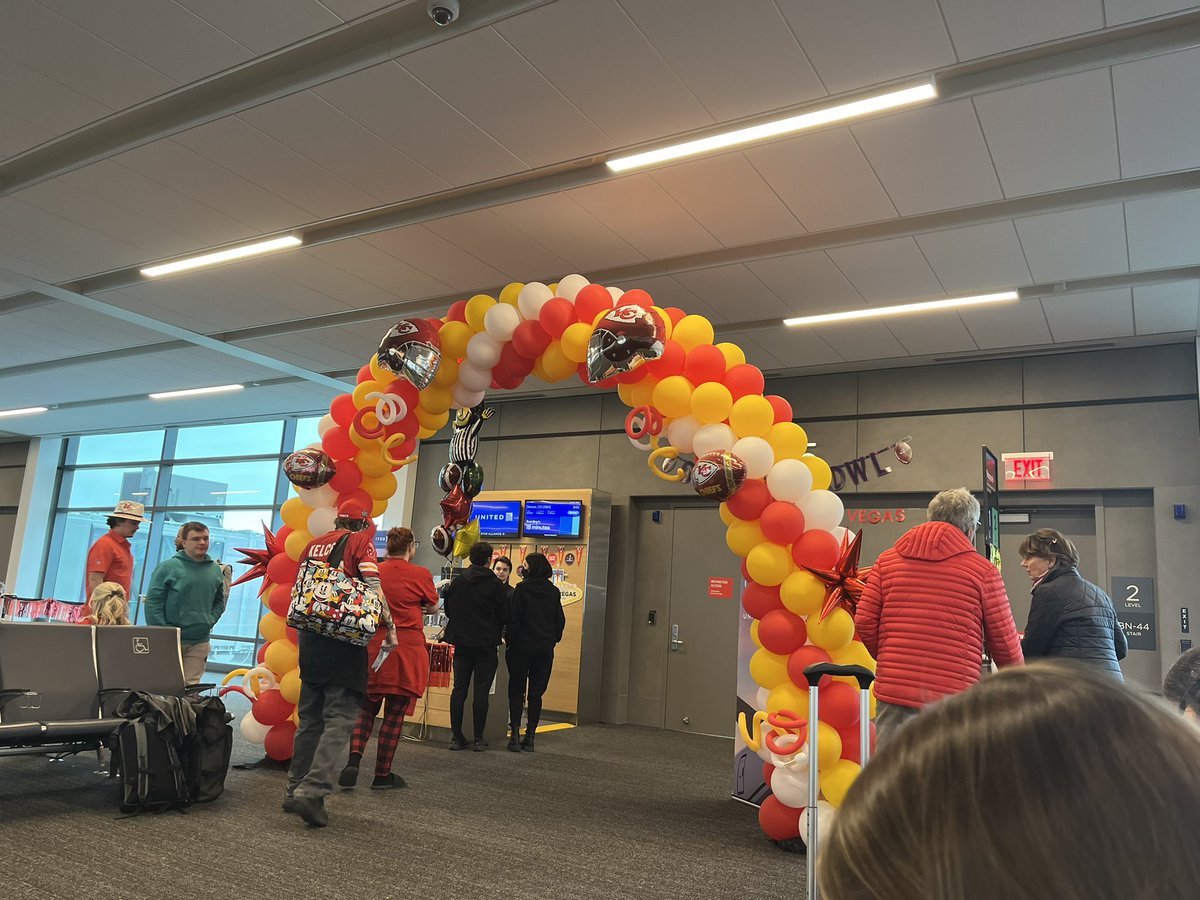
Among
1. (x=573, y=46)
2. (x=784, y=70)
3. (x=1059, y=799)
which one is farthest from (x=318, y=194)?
(x=1059, y=799)

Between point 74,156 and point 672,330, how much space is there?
11.7 feet

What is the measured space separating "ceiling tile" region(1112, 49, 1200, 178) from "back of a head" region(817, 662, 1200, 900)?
4.18m

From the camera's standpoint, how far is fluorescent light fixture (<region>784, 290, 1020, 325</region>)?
20.3ft

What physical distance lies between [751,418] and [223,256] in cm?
408

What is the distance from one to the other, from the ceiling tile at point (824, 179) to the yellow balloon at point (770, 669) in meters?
2.48

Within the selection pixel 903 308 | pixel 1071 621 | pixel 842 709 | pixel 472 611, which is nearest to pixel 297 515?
pixel 472 611

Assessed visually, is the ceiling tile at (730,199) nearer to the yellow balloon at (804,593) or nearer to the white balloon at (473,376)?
the white balloon at (473,376)

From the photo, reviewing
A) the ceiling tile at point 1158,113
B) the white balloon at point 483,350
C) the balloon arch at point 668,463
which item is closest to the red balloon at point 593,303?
the balloon arch at point 668,463

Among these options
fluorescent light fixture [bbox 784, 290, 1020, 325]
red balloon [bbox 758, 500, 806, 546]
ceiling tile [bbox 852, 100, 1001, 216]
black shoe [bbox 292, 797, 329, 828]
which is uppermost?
ceiling tile [bbox 852, 100, 1001, 216]

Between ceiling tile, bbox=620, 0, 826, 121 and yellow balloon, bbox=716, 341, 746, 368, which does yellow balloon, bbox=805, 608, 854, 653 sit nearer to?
yellow balloon, bbox=716, 341, 746, 368

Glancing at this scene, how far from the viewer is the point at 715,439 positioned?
4.54m

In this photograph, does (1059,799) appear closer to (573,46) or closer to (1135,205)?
(573,46)

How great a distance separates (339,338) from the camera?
26.6 ft

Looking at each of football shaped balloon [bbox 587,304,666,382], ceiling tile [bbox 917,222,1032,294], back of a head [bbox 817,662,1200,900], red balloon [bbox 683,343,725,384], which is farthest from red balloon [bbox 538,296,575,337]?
back of a head [bbox 817,662,1200,900]
